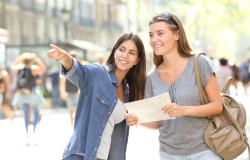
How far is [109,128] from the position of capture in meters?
4.54

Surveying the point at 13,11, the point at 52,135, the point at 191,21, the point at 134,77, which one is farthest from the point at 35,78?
the point at 191,21

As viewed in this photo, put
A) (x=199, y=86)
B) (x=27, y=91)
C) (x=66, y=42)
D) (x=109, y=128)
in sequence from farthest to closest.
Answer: (x=66, y=42), (x=27, y=91), (x=109, y=128), (x=199, y=86)

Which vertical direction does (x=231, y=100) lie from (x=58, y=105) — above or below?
above

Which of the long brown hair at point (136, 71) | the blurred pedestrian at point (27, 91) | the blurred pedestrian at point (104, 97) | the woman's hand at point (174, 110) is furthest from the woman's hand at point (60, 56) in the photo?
the blurred pedestrian at point (27, 91)

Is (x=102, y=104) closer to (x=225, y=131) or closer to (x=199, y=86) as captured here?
(x=199, y=86)

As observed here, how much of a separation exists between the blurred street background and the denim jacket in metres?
0.36

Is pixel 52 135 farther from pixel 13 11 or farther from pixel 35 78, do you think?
pixel 13 11

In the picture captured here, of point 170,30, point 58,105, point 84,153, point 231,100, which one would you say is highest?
point 170,30

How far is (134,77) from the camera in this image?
475cm

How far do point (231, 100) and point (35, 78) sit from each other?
8.80m

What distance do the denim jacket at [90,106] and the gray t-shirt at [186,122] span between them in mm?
366

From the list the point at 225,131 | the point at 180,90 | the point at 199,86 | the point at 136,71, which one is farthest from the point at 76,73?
the point at 225,131

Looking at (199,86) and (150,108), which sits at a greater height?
(199,86)

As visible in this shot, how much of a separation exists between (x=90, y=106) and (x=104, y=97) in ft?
0.34
